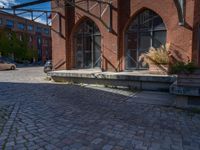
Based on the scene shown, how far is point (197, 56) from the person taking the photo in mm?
9383

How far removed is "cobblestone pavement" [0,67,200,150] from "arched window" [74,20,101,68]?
6.54 meters

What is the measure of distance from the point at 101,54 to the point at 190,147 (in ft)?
30.7

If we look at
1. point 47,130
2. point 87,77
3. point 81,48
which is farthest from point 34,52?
point 47,130

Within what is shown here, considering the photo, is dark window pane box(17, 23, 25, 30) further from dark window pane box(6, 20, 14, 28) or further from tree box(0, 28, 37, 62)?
tree box(0, 28, 37, 62)

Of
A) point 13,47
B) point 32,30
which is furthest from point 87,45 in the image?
point 32,30

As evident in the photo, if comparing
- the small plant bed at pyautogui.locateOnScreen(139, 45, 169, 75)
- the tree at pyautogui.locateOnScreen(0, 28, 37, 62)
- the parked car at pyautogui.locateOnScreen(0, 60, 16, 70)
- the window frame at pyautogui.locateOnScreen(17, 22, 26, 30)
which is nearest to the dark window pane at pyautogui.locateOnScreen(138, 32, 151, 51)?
the small plant bed at pyautogui.locateOnScreen(139, 45, 169, 75)

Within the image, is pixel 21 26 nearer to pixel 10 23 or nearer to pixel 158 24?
pixel 10 23

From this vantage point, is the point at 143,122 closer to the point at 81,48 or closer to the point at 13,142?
the point at 13,142

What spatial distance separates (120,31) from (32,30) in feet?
145

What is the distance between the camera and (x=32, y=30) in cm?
5034

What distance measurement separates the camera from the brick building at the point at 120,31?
9258 millimetres

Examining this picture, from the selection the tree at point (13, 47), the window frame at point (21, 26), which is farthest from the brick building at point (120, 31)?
the window frame at point (21, 26)

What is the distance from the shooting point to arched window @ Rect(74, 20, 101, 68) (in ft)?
42.1

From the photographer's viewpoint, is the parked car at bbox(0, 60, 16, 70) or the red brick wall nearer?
the red brick wall
